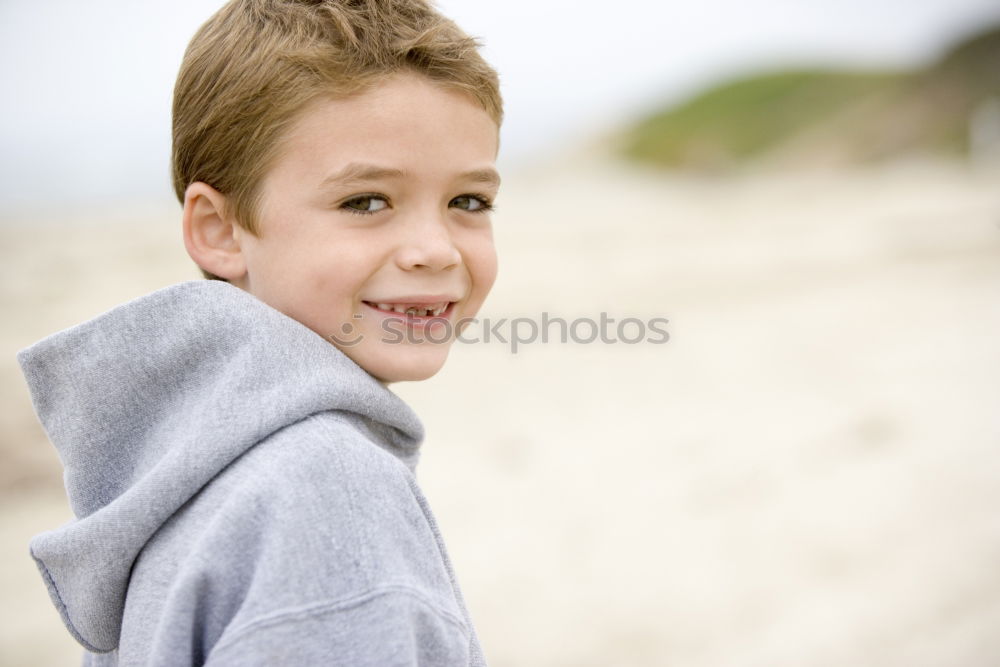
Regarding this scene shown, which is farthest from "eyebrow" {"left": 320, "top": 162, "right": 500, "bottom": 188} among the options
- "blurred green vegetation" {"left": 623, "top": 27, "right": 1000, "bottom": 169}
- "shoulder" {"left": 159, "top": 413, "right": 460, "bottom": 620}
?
"blurred green vegetation" {"left": 623, "top": 27, "right": 1000, "bottom": 169}

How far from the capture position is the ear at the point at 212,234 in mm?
1408

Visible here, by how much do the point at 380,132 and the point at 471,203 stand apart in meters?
0.23

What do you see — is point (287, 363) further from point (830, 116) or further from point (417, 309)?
point (830, 116)

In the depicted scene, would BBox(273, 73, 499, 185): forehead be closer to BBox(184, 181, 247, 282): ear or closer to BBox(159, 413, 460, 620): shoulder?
BBox(184, 181, 247, 282): ear

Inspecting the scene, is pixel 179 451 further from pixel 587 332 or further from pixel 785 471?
pixel 587 332

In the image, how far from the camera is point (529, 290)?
903 cm

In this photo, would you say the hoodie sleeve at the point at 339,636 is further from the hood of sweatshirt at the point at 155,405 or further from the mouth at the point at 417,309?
the mouth at the point at 417,309

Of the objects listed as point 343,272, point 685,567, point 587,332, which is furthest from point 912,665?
point 587,332

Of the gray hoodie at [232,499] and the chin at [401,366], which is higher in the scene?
the chin at [401,366]
